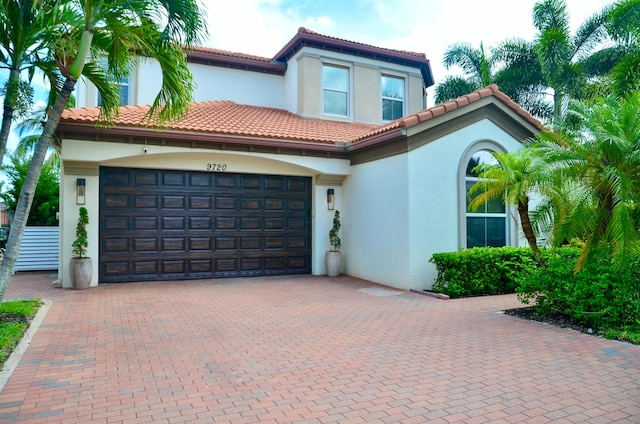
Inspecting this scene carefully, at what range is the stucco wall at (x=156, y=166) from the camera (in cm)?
1037

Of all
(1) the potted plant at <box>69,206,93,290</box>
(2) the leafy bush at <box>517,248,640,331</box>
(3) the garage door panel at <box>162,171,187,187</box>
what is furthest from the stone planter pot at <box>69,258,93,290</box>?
(2) the leafy bush at <box>517,248,640,331</box>

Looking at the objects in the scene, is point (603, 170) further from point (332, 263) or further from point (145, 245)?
point (145, 245)

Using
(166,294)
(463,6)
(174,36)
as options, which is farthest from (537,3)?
(166,294)

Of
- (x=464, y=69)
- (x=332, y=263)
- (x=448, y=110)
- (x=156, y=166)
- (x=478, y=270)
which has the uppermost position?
(x=464, y=69)

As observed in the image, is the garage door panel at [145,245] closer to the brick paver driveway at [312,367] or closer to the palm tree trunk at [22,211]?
the brick paver driveway at [312,367]

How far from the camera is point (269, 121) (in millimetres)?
13797

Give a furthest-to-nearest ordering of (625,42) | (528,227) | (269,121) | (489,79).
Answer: (489,79), (625,42), (269,121), (528,227)

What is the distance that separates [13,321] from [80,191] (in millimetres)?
4357

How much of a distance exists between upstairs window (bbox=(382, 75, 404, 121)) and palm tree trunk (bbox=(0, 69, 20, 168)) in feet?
40.8

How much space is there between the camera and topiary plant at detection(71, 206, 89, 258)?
10.1 metres

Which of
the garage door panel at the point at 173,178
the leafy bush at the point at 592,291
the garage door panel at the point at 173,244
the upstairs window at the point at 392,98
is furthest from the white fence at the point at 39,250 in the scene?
the leafy bush at the point at 592,291

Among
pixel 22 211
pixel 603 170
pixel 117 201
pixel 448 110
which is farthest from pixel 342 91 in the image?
pixel 22 211

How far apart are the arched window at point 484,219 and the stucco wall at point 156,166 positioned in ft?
11.5

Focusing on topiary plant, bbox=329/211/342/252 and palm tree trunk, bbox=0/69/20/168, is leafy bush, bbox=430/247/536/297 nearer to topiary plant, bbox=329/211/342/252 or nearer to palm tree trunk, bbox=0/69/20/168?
topiary plant, bbox=329/211/342/252
